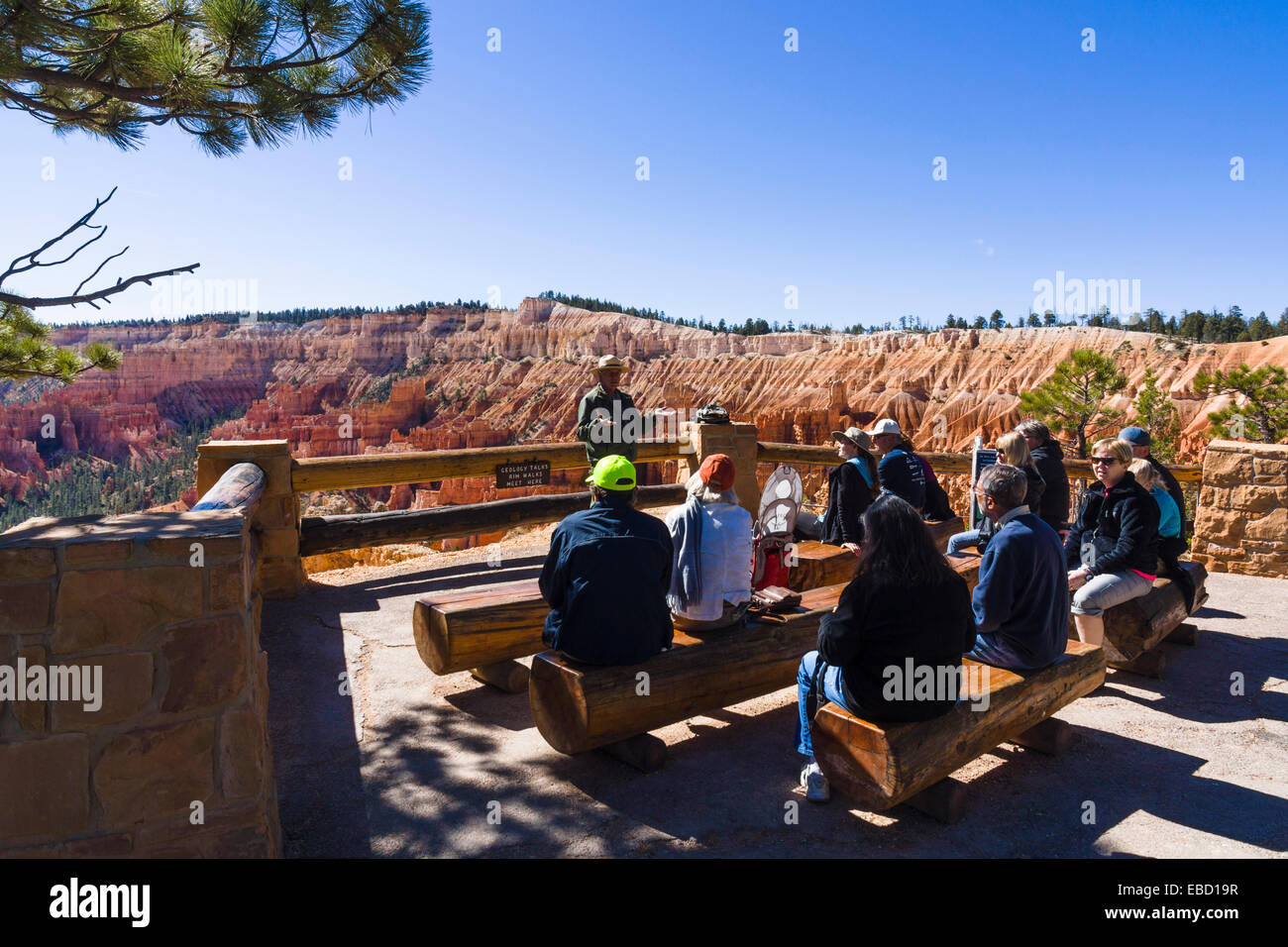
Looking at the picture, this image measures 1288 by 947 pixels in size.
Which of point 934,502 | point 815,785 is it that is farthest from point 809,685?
point 934,502

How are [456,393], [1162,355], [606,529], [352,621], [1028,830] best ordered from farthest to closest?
1. [456,393]
2. [1162,355]
3. [352,621]
4. [606,529]
5. [1028,830]

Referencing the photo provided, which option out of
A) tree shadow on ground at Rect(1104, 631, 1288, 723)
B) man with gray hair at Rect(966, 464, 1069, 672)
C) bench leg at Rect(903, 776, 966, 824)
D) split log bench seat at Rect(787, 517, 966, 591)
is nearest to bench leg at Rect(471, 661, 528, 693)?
split log bench seat at Rect(787, 517, 966, 591)

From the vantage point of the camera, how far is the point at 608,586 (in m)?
3.17

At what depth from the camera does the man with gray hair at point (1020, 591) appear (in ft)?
11.1

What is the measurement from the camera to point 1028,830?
9.75 feet

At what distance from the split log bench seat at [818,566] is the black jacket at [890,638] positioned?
1902 mm

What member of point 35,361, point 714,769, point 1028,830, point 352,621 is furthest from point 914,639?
point 35,361

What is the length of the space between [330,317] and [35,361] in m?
110

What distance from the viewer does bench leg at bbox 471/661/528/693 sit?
4266 mm

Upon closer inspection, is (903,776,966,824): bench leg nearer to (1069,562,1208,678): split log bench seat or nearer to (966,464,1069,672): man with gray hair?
(966,464,1069,672): man with gray hair

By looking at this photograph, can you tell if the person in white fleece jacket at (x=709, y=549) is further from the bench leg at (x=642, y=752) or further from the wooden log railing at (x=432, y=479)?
the wooden log railing at (x=432, y=479)

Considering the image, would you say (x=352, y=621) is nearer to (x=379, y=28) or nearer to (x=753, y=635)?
(x=753, y=635)

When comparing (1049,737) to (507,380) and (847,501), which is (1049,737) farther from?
(507,380)

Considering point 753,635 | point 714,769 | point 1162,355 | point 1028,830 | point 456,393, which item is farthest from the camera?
point 456,393
